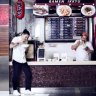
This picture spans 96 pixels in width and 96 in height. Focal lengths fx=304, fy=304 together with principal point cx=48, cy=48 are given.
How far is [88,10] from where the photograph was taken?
8734 millimetres

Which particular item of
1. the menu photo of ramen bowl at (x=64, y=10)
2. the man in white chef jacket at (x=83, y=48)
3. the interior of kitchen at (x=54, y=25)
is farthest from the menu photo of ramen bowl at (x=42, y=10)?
the man in white chef jacket at (x=83, y=48)

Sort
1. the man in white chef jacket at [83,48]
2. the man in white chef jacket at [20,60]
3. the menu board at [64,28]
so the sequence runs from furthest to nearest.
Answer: the menu board at [64,28], the man in white chef jacket at [83,48], the man in white chef jacket at [20,60]

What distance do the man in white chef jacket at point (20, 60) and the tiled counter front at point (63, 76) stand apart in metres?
0.17

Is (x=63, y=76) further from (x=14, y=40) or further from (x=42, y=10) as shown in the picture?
(x=42, y=10)

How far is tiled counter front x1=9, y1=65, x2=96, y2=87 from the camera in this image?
854 cm

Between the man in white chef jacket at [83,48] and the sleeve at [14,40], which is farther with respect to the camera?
the man in white chef jacket at [83,48]

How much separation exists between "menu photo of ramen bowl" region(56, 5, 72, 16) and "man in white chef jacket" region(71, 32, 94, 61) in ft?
2.43

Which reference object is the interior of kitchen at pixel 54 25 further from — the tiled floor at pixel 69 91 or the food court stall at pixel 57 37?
the tiled floor at pixel 69 91

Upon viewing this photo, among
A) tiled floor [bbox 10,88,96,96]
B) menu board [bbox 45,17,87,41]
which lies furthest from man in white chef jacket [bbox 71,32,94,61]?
tiled floor [bbox 10,88,96,96]

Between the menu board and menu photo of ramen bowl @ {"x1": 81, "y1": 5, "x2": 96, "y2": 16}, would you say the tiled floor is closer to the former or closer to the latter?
the menu board

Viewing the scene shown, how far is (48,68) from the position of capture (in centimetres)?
855

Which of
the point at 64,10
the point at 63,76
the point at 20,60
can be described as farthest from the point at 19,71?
the point at 64,10

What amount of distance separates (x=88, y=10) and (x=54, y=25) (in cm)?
118

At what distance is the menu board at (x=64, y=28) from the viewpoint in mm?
9234
